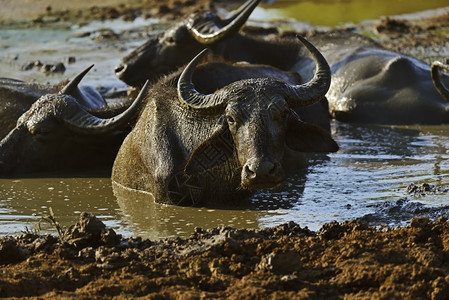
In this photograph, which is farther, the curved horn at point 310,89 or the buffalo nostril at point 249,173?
the curved horn at point 310,89

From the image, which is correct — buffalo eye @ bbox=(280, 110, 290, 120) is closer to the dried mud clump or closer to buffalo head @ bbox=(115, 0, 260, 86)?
the dried mud clump

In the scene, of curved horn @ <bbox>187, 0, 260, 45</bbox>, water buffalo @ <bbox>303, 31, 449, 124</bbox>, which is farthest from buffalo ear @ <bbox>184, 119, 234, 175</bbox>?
water buffalo @ <bbox>303, 31, 449, 124</bbox>

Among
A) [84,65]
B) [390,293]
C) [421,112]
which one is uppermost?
[84,65]

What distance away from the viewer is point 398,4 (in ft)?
66.1

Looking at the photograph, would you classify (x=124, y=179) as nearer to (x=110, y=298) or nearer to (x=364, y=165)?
(x=364, y=165)

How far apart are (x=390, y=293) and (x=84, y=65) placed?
9.71 m

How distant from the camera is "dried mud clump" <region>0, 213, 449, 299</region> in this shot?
15.9 feet

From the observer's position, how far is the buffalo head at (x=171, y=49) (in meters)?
10.7

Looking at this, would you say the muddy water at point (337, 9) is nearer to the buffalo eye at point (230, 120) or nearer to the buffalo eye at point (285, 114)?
the buffalo eye at point (285, 114)

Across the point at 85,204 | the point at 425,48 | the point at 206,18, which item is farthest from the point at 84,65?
the point at 85,204

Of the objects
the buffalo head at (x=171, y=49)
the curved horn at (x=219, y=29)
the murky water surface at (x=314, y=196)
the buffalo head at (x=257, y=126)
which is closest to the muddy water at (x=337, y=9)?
the buffalo head at (x=171, y=49)

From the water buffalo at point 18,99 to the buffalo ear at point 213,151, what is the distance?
1.74m

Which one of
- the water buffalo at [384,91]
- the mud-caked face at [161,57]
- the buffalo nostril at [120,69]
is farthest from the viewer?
the buffalo nostril at [120,69]

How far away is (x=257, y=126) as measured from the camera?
6633 mm
